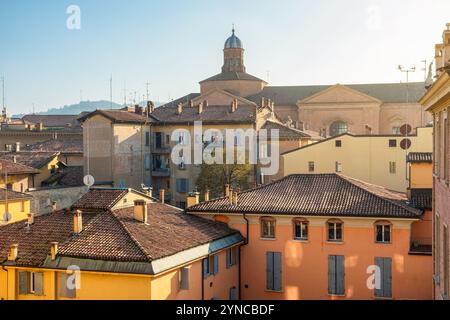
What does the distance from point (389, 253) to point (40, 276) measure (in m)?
14.9

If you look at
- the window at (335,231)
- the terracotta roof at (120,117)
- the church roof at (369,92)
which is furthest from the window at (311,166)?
the church roof at (369,92)

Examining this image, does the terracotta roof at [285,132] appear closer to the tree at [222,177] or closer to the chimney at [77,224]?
the tree at [222,177]

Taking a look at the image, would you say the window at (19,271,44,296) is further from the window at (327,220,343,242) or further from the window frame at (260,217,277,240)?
the window at (327,220,343,242)

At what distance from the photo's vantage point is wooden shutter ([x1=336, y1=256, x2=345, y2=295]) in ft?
88.0

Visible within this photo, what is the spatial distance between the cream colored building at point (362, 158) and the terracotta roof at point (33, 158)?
19831 millimetres

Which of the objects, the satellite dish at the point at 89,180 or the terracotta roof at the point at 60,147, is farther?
the terracotta roof at the point at 60,147

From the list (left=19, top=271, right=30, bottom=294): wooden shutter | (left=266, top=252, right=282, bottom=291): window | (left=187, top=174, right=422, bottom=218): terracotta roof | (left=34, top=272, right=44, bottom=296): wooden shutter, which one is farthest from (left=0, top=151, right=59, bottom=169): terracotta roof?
(left=34, top=272, right=44, bottom=296): wooden shutter

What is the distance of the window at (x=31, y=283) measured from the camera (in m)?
21.6

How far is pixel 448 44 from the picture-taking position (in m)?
14.5

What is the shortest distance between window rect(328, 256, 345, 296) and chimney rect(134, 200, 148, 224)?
885cm

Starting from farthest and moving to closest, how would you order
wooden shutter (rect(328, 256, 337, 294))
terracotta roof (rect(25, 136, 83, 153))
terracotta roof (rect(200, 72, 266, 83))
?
terracotta roof (rect(200, 72, 266, 83))
terracotta roof (rect(25, 136, 83, 153))
wooden shutter (rect(328, 256, 337, 294))

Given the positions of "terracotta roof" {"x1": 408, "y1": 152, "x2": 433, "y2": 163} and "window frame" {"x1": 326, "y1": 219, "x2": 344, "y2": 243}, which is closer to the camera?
"window frame" {"x1": 326, "y1": 219, "x2": 344, "y2": 243}
